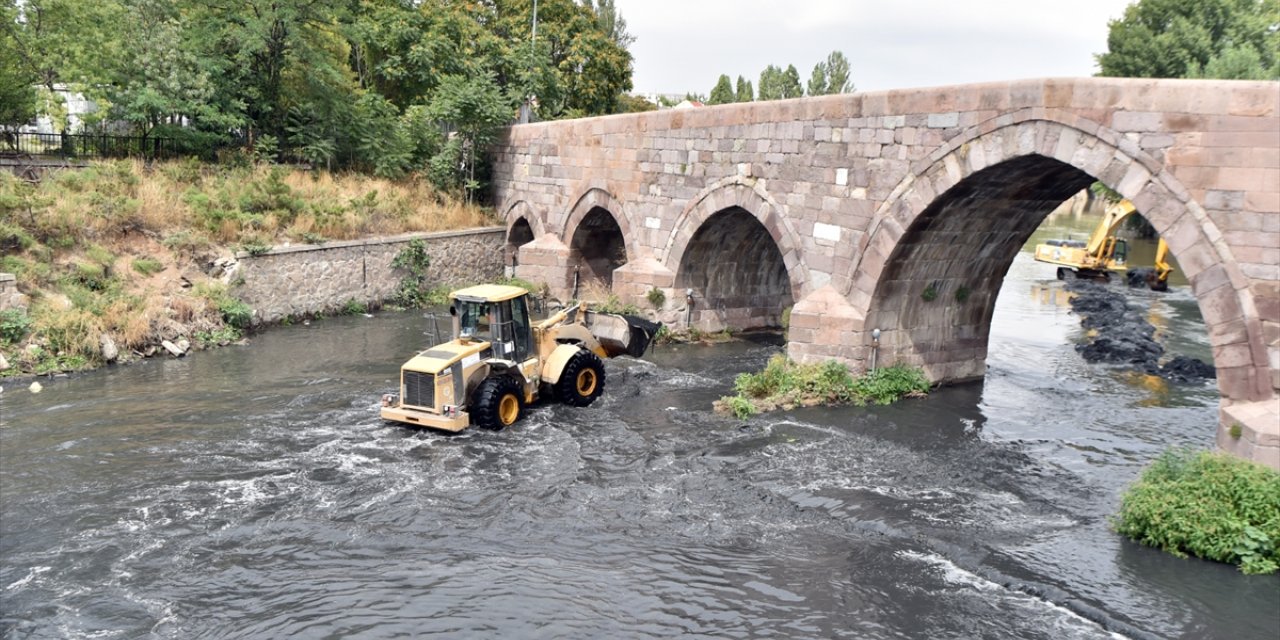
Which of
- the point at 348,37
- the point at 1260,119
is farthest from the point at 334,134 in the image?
A: the point at 1260,119

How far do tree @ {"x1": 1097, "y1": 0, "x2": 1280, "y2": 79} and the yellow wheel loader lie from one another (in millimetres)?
31893

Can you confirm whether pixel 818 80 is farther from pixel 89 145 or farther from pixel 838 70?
pixel 89 145

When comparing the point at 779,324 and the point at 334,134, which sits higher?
the point at 334,134

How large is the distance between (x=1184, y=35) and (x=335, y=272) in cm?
3499

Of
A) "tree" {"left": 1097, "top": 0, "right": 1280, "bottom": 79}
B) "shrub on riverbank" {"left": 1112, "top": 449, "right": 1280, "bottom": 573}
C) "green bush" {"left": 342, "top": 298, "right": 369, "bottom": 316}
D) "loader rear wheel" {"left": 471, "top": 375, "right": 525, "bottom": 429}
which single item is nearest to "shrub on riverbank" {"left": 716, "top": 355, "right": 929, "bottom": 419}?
"loader rear wheel" {"left": 471, "top": 375, "right": 525, "bottom": 429}

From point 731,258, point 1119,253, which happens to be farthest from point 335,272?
point 1119,253

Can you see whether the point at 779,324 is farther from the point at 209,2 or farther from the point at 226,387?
the point at 209,2

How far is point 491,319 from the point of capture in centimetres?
1276

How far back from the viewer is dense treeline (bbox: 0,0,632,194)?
21812 millimetres

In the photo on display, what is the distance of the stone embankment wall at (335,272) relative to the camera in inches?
755

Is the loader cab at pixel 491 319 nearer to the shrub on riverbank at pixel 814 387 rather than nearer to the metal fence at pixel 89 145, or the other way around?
the shrub on riverbank at pixel 814 387

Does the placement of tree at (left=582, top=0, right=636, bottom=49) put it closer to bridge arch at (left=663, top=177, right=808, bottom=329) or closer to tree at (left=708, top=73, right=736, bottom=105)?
tree at (left=708, top=73, right=736, bottom=105)

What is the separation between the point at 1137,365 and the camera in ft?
59.5

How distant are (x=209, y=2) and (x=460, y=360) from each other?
53.8 ft
